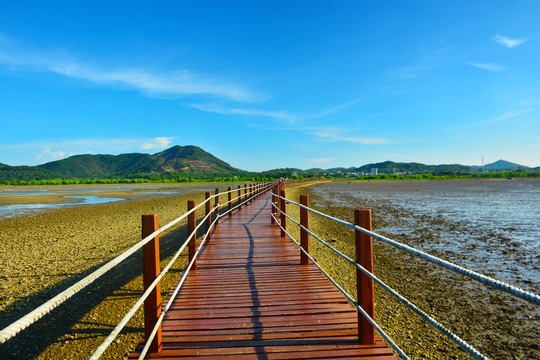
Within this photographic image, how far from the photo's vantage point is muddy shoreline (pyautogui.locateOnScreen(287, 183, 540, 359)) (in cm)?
460

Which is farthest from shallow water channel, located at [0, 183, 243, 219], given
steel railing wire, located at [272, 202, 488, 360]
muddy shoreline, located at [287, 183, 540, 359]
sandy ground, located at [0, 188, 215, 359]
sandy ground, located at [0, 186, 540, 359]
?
steel railing wire, located at [272, 202, 488, 360]

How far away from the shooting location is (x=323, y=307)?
3.48 meters

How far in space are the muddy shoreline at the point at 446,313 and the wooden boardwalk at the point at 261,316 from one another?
187cm

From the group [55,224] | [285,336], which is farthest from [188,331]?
[55,224]

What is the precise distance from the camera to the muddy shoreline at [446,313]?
181 inches

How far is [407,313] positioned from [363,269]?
3757 mm

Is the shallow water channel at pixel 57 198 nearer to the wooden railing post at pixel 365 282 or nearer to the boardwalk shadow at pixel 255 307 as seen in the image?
the boardwalk shadow at pixel 255 307

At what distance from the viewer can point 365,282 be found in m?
2.78

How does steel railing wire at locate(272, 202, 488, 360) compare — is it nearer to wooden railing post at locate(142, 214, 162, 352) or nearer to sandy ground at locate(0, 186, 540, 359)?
wooden railing post at locate(142, 214, 162, 352)

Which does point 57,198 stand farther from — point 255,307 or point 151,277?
point 151,277

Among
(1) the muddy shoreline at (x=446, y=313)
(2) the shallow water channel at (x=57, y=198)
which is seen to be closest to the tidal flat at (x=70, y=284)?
(1) the muddy shoreline at (x=446, y=313)

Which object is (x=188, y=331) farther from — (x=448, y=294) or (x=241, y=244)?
(x=448, y=294)

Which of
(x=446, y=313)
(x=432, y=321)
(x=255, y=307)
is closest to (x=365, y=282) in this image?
(x=432, y=321)

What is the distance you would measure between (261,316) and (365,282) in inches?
48.6
